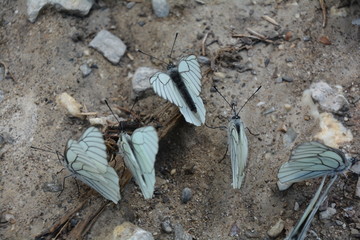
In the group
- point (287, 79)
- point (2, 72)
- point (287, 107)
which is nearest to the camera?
point (287, 107)

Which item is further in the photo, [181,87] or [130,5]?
[130,5]

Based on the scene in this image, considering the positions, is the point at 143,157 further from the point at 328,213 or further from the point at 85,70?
the point at 328,213

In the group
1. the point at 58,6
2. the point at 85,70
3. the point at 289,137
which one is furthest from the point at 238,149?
the point at 58,6

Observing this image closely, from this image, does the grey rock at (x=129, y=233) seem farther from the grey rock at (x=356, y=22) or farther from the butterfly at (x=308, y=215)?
the grey rock at (x=356, y=22)

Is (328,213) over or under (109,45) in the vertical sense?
under

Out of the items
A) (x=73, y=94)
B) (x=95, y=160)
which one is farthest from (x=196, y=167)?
(x=73, y=94)

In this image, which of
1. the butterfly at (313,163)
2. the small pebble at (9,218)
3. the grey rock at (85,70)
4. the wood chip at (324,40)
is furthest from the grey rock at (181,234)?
the wood chip at (324,40)

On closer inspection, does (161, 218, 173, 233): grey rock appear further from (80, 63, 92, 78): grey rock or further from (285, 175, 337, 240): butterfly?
(80, 63, 92, 78): grey rock
